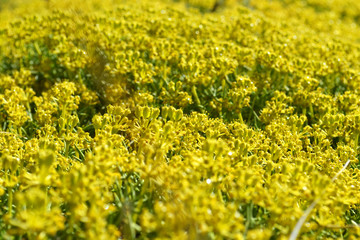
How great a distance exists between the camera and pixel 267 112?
270cm

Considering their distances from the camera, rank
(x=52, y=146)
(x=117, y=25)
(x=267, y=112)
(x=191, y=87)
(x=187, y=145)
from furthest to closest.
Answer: (x=117, y=25)
(x=191, y=87)
(x=267, y=112)
(x=187, y=145)
(x=52, y=146)

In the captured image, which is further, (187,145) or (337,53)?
(337,53)

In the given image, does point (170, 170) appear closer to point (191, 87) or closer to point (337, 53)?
point (191, 87)

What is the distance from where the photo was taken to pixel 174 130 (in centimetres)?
224

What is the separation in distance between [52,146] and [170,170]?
23.8 inches

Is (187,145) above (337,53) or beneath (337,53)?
beneath

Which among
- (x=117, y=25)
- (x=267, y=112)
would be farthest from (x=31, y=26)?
(x=267, y=112)

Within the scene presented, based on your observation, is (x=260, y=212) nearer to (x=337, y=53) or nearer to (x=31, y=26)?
(x=337, y=53)

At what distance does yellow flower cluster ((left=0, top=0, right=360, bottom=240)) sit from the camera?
1.65 meters

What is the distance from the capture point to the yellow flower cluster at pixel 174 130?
5.41 feet

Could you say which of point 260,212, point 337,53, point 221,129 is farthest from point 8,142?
point 337,53

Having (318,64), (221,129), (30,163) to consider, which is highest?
(318,64)

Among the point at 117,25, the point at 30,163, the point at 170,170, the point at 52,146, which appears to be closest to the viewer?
the point at 170,170

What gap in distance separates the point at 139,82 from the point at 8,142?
3.22ft
